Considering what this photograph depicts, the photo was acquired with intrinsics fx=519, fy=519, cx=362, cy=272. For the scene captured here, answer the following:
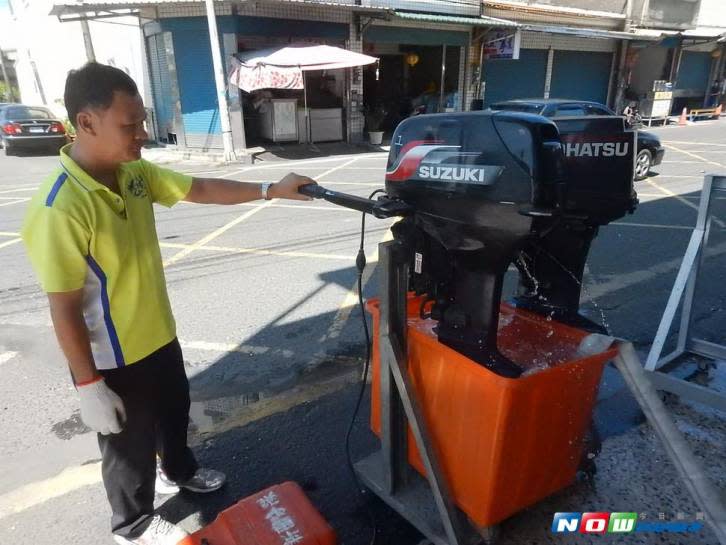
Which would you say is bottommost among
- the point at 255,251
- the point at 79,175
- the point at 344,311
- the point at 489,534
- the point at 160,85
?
the point at 255,251

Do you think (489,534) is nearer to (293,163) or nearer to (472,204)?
(472,204)

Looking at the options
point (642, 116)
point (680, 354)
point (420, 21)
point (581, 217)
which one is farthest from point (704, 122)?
point (581, 217)

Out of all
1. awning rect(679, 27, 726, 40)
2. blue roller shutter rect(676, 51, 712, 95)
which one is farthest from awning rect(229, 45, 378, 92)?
blue roller shutter rect(676, 51, 712, 95)

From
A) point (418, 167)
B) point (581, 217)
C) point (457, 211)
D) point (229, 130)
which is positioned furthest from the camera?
point (229, 130)

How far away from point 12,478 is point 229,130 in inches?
440

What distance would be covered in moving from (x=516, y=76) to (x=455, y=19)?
4.76 metres

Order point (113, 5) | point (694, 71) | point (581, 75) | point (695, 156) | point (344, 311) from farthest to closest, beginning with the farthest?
point (694, 71) → point (581, 75) → point (113, 5) → point (695, 156) → point (344, 311)

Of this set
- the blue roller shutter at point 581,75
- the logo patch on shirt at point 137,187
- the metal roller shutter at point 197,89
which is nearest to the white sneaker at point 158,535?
the logo patch on shirt at point 137,187

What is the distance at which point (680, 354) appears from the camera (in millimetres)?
3268

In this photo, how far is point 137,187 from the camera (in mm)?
1950

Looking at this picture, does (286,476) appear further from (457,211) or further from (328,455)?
(457,211)

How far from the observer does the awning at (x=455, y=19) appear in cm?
1462

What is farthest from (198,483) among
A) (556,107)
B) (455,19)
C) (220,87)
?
(455,19)

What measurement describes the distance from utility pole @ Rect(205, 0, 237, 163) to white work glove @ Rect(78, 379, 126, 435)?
444 inches
